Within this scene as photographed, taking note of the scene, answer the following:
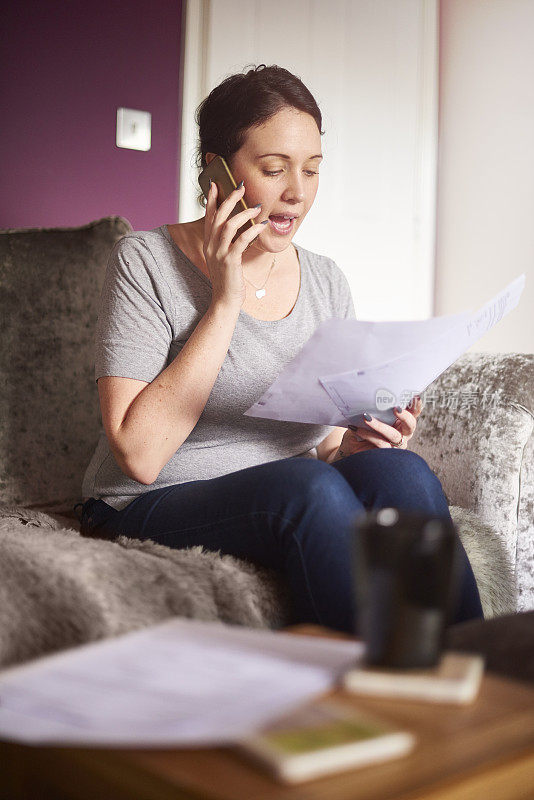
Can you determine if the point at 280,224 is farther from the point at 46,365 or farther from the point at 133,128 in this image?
the point at 133,128

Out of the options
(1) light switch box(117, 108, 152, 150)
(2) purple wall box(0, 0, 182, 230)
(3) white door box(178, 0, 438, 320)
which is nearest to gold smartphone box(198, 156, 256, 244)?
(2) purple wall box(0, 0, 182, 230)

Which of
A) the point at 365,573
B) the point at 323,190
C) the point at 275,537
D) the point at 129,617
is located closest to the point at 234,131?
the point at 275,537

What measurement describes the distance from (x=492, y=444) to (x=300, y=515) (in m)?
0.61

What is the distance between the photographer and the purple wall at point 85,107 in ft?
7.15

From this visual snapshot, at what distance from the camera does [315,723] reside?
415mm

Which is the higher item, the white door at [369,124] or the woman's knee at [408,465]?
the white door at [369,124]

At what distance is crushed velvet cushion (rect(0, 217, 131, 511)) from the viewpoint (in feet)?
4.63

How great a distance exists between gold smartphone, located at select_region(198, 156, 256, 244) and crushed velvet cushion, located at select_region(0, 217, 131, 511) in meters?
0.32

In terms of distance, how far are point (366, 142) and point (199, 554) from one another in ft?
8.64

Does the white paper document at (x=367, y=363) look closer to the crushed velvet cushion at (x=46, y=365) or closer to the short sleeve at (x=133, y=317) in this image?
A: the short sleeve at (x=133, y=317)

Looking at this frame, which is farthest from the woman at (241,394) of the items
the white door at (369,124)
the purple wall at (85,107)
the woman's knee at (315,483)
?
the white door at (369,124)

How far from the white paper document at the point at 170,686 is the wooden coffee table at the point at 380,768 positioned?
0.5 inches

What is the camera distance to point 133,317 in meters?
1.17

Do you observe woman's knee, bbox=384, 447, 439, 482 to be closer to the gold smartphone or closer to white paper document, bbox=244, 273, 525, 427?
white paper document, bbox=244, 273, 525, 427
